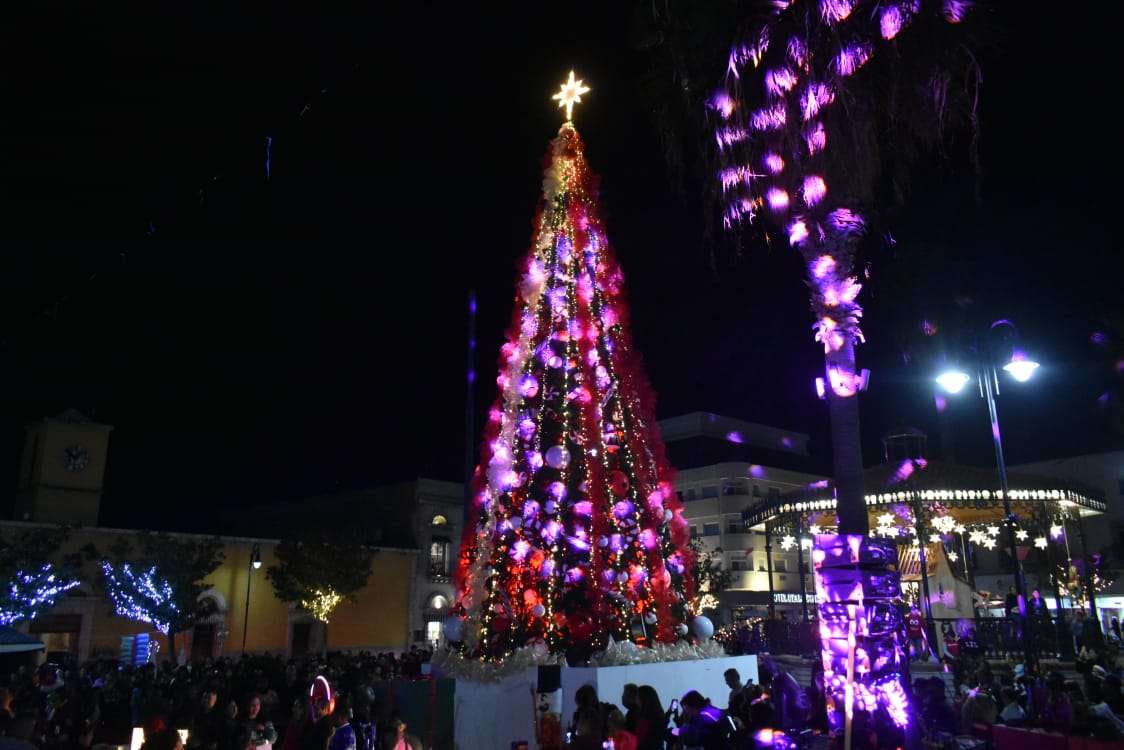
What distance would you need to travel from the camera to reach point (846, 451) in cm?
825

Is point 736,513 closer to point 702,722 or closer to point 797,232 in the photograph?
point 797,232

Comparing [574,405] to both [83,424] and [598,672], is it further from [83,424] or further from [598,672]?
[83,424]

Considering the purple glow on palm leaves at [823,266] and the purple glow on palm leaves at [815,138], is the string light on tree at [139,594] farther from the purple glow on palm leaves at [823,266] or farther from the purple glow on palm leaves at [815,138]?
the purple glow on palm leaves at [815,138]

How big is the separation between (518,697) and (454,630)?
1.52 meters

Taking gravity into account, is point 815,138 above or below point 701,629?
above

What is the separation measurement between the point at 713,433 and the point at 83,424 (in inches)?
1562

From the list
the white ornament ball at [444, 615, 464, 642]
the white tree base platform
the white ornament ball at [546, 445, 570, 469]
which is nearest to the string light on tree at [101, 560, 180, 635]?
the white ornament ball at [444, 615, 464, 642]

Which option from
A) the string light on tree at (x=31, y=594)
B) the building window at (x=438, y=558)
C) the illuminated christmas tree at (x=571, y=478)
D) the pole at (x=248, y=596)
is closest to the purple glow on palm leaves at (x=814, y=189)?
the illuminated christmas tree at (x=571, y=478)

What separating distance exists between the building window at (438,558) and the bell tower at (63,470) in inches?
623

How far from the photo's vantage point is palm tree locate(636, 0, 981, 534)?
7.84 metres

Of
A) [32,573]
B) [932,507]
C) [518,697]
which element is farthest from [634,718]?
[32,573]

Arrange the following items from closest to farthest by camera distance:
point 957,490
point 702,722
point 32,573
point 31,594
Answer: point 702,722 → point 957,490 → point 31,594 → point 32,573

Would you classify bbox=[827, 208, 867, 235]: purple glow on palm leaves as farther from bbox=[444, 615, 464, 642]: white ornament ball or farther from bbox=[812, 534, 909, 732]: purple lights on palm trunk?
bbox=[444, 615, 464, 642]: white ornament ball

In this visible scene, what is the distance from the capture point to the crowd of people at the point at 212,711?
689cm
